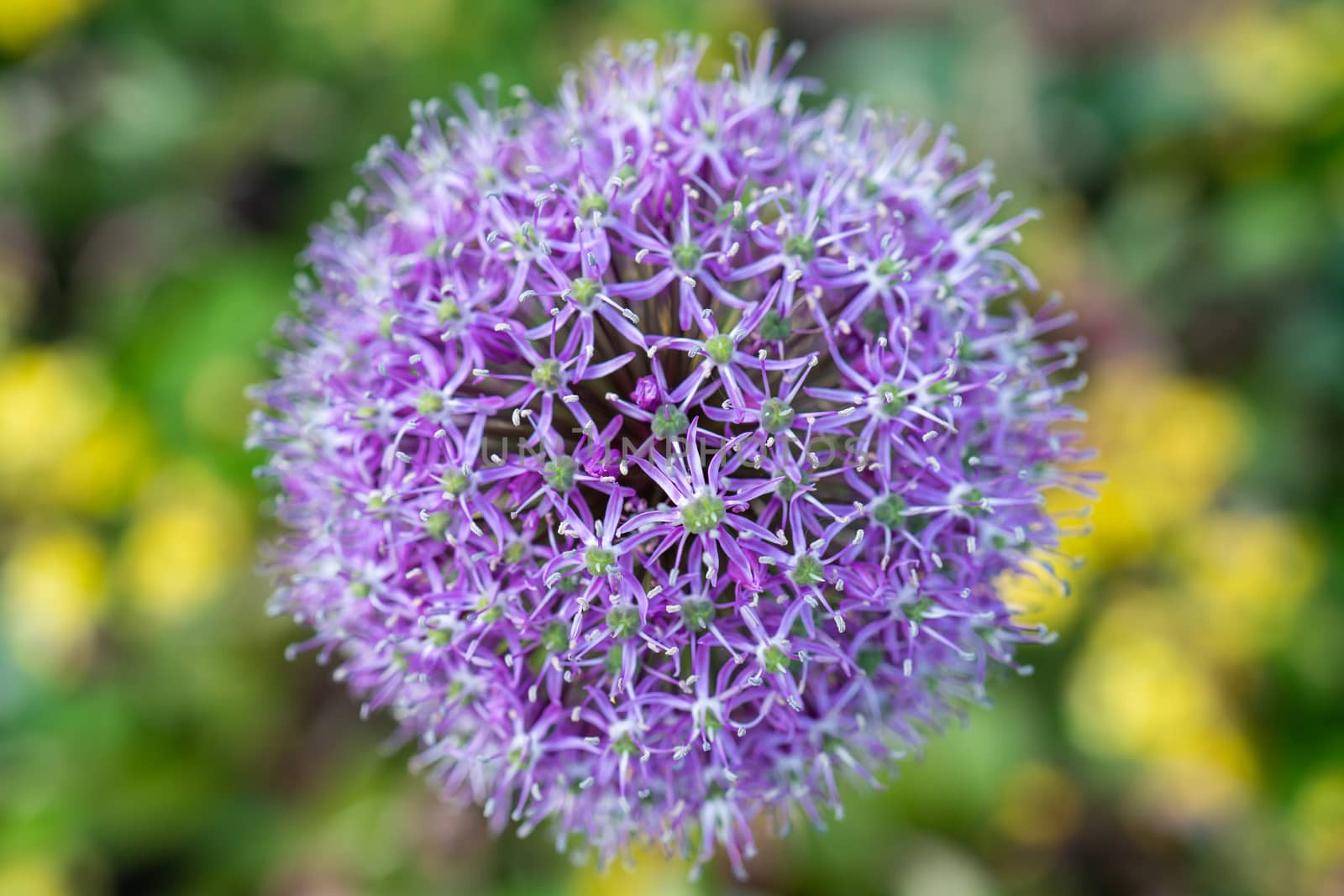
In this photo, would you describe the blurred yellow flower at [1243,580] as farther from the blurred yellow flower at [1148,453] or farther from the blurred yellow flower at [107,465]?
the blurred yellow flower at [107,465]

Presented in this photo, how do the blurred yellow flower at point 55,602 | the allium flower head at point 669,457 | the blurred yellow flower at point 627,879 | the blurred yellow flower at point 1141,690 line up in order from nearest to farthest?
1. the allium flower head at point 669,457
2. the blurred yellow flower at point 627,879
3. the blurred yellow flower at point 1141,690
4. the blurred yellow flower at point 55,602

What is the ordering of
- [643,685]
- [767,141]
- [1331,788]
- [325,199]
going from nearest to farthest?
[643,685] → [767,141] → [1331,788] → [325,199]

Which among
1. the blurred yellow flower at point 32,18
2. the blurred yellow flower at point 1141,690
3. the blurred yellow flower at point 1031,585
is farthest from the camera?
the blurred yellow flower at point 32,18

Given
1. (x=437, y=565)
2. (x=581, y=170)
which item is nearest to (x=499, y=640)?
(x=437, y=565)

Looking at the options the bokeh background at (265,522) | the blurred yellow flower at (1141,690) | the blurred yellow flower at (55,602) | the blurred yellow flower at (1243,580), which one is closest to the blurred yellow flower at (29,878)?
the bokeh background at (265,522)

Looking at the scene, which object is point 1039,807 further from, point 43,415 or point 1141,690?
point 43,415

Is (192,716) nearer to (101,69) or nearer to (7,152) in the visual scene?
(7,152)

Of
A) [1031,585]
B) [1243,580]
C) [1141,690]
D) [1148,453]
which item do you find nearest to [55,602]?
[1031,585]
